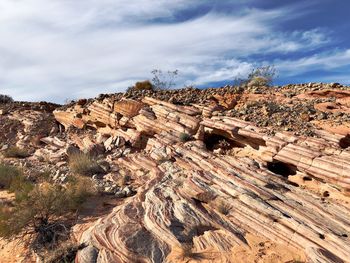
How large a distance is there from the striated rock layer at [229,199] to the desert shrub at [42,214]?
905 millimetres

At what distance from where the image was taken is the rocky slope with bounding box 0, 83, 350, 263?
1037 centimetres

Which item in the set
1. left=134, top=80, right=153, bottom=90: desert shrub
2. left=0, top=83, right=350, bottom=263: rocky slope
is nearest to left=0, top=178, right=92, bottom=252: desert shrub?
left=0, top=83, right=350, bottom=263: rocky slope

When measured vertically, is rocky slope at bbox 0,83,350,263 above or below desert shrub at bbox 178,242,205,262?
above

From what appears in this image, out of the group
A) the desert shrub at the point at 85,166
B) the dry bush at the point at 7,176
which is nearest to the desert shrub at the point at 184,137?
the desert shrub at the point at 85,166

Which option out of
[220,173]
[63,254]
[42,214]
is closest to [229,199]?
[220,173]

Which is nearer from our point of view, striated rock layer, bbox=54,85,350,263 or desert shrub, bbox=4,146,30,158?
striated rock layer, bbox=54,85,350,263

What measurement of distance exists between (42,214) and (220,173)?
602 cm

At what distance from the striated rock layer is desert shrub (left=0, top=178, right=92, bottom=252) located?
2.97 ft

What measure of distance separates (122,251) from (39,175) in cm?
847

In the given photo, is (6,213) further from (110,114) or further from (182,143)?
(110,114)

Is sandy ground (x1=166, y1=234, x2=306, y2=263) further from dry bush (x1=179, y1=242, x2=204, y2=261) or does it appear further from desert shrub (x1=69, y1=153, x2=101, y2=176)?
desert shrub (x1=69, y1=153, x2=101, y2=176)

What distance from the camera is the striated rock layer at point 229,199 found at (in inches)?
404

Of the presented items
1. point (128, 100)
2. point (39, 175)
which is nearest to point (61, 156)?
point (39, 175)

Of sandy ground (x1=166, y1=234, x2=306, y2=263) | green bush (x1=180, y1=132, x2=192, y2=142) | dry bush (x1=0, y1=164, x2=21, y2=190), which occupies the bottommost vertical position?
sandy ground (x1=166, y1=234, x2=306, y2=263)
